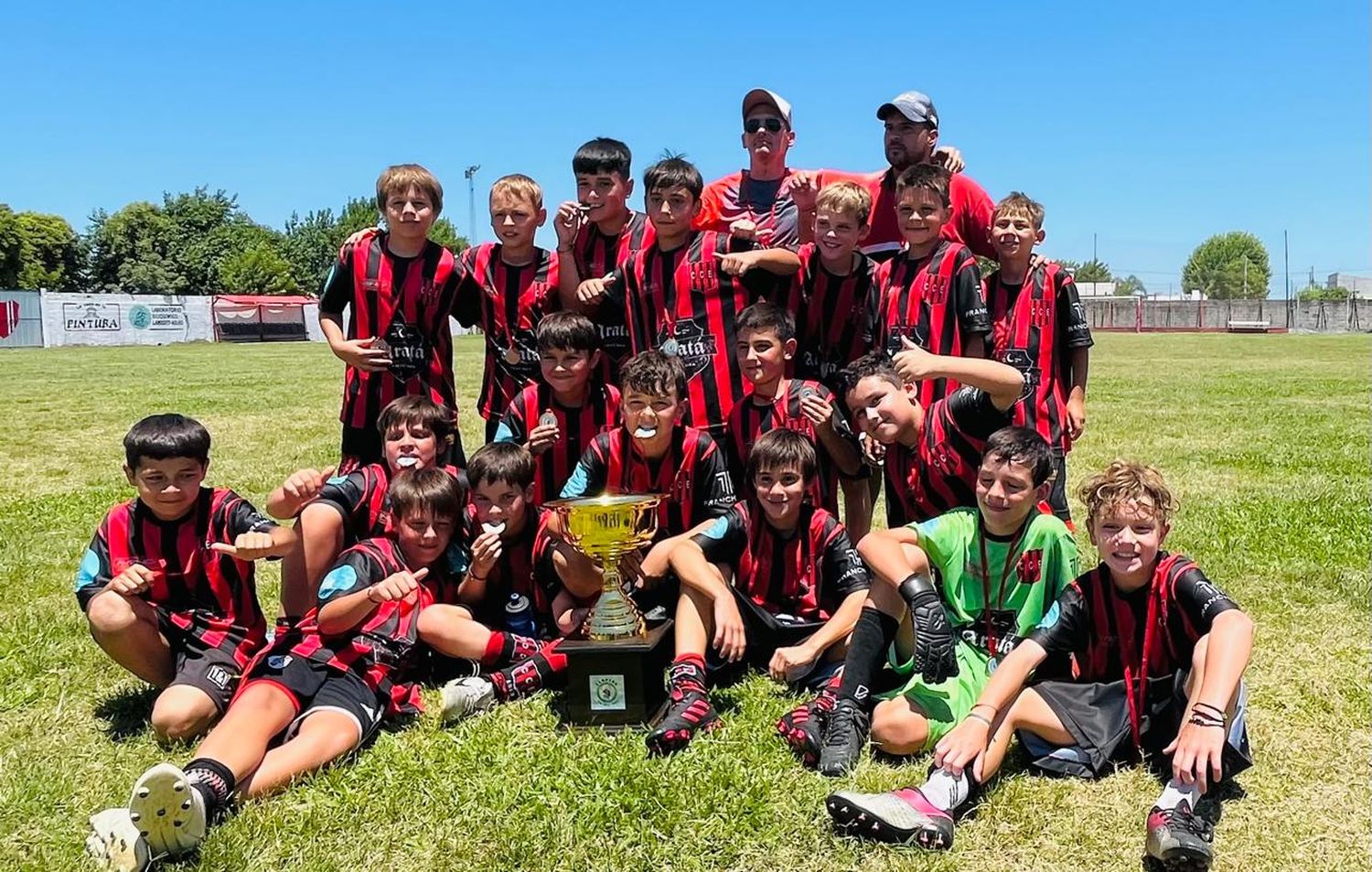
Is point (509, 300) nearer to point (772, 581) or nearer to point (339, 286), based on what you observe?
point (339, 286)

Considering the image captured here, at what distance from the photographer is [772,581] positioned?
4141 millimetres

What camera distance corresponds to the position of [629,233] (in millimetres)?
5039

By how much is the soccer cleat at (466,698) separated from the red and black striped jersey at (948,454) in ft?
5.88

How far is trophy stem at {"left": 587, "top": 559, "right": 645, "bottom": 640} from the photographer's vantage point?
12.0 ft

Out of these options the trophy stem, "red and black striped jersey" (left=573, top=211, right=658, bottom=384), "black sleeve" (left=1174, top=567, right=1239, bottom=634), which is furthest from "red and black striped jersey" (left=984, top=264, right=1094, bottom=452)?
the trophy stem

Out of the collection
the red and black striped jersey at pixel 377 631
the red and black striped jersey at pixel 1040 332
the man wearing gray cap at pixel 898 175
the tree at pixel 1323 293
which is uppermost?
the tree at pixel 1323 293

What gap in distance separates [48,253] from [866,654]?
228 ft

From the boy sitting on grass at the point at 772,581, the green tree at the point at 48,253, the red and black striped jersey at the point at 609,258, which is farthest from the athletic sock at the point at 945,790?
the green tree at the point at 48,253

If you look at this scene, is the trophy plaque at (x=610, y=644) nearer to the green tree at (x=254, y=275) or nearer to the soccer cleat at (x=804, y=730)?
the soccer cleat at (x=804, y=730)

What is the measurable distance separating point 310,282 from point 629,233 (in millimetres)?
69611

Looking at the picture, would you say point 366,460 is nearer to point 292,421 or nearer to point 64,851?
point 64,851

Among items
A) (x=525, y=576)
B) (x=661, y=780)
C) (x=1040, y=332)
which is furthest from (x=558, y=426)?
(x=1040, y=332)

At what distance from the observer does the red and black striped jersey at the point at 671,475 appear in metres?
4.21

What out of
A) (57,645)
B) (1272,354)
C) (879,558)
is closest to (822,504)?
(879,558)
